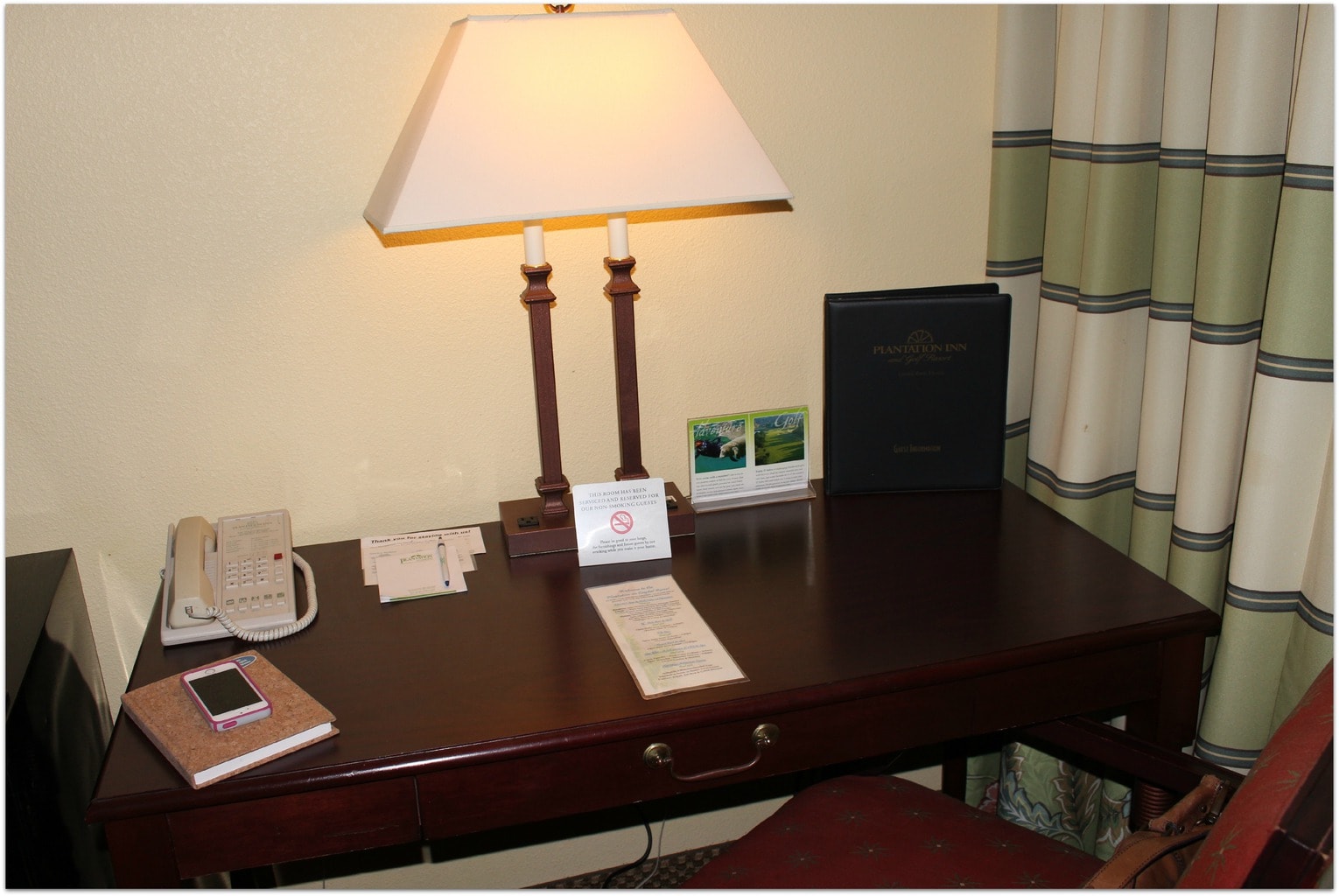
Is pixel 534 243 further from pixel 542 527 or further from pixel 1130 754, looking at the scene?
pixel 1130 754

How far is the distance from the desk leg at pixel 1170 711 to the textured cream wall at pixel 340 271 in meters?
0.72

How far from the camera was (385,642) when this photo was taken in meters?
1.39

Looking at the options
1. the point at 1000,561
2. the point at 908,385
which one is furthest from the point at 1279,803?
the point at 908,385

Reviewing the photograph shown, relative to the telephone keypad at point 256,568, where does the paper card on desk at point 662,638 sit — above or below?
below

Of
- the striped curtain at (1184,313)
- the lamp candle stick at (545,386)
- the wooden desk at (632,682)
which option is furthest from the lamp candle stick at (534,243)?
the striped curtain at (1184,313)

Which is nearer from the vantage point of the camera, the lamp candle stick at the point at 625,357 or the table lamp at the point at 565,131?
the table lamp at the point at 565,131

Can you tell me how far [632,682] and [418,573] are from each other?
0.43 metres

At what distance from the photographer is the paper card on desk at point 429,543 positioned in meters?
1.59

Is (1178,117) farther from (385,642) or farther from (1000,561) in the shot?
(385,642)

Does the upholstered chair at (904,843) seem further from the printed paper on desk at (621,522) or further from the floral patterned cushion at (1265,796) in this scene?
the printed paper on desk at (621,522)

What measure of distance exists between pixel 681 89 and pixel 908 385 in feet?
2.04

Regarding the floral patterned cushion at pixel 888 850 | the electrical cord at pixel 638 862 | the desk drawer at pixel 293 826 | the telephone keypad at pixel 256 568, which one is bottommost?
the electrical cord at pixel 638 862

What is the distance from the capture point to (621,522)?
1560mm

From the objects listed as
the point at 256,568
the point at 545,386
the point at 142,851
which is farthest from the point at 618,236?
the point at 142,851
